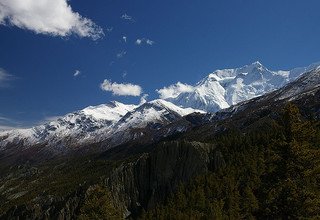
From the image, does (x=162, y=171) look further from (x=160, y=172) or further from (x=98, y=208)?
(x=98, y=208)

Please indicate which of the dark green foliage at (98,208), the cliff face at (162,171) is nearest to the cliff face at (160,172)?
the cliff face at (162,171)

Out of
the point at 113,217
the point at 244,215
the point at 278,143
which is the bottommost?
the point at 244,215

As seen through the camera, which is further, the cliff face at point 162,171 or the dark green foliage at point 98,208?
the cliff face at point 162,171

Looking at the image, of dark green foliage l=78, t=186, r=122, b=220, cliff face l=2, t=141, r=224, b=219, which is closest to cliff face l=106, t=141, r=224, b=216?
cliff face l=2, t=141, r=224, b=219

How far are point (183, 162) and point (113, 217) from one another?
389ft

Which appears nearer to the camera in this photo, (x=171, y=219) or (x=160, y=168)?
(x=171, y=219)

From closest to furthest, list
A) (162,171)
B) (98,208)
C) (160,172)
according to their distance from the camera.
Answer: (98,208)
(162,171)
(160,172)

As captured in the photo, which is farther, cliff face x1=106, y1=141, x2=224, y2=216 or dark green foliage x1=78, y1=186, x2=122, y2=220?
cliff face x1=106, y1=141, x2=224, y2=216

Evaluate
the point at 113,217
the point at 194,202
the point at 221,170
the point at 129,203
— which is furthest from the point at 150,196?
the point at 113,217

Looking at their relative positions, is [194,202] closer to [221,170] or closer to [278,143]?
[221,170]

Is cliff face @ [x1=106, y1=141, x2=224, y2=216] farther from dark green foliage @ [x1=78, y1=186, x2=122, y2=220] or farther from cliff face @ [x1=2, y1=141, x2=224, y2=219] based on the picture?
dark green foliage @ [x1=78, y1=186, x2=122, y2=220]

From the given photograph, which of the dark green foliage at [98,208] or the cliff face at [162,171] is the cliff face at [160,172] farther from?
the dark green foliage at [98,208]

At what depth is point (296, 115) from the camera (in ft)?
121

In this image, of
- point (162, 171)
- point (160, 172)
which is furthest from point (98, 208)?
point (160, 172)
